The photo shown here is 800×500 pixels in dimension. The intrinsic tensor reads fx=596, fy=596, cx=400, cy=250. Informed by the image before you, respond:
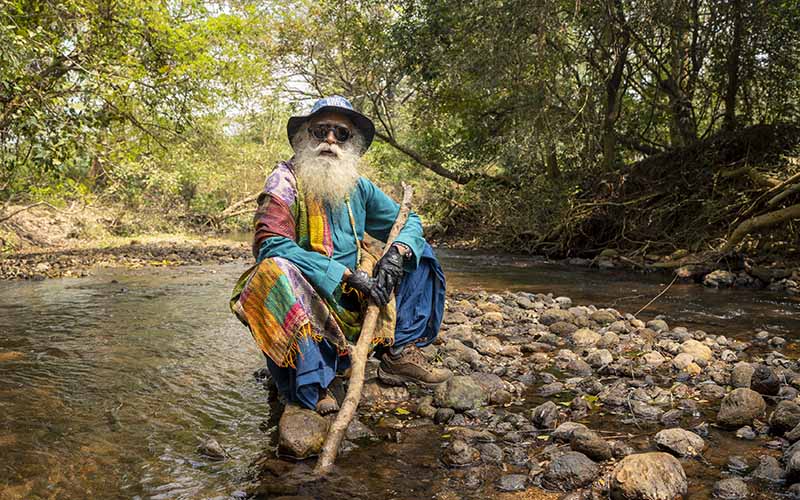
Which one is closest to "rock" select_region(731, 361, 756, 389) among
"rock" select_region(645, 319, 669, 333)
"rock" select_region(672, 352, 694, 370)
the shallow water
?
"rock" select_region(672, 352, 694, 370)

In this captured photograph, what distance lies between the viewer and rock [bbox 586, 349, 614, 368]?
3778mm

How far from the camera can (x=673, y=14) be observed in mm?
9016

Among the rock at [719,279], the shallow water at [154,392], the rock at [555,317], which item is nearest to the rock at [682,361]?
the shallow water at [154,392]

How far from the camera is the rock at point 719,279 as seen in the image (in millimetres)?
7673

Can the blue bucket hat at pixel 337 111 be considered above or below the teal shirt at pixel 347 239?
above

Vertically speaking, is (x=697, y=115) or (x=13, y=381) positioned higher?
(x=697, y=115)

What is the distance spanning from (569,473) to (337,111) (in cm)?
227

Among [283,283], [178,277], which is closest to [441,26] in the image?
[178,277]

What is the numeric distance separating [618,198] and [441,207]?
6349mm

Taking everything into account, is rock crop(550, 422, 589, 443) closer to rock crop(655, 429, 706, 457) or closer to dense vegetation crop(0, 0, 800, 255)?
rock crop(655, 429, 706, 457)

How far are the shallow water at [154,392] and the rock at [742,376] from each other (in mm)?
910

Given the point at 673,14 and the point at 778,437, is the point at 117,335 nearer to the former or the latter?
the point at 778,437

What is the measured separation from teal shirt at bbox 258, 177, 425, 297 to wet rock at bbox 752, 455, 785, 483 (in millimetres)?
1830

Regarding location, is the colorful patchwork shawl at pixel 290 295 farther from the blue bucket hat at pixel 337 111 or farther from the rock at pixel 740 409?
the rock at pixel 740 409
